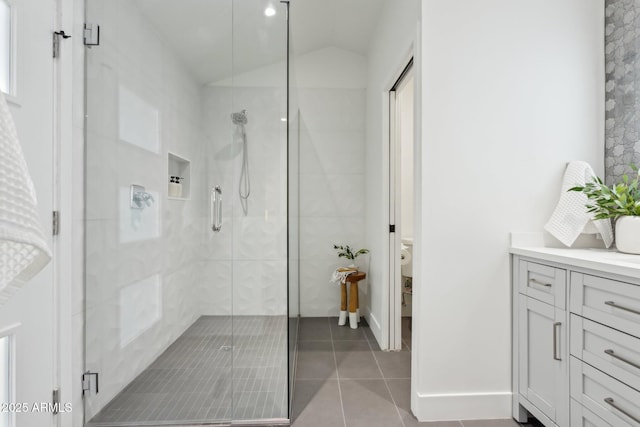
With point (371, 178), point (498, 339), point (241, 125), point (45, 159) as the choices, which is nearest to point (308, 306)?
point (371, 178)

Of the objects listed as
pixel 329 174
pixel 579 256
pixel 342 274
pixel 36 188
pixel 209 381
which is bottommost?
pixel 209 381

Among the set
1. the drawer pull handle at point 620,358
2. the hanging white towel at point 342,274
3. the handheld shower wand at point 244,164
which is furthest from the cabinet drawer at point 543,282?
the hanging white towel at point 342,274

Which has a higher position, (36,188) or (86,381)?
(36,188)

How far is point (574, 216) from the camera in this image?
171 centimetres

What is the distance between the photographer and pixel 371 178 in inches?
127

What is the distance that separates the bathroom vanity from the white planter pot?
56 millimetres

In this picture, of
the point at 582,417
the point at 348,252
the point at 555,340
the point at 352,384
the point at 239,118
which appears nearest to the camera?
the point at 582,417

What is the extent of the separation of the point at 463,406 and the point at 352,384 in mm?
670

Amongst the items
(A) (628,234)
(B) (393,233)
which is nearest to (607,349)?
→ (A) (628,234)

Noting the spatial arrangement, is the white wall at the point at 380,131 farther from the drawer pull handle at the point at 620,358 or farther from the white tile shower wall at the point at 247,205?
the drawer pull handle at the point at 620,358

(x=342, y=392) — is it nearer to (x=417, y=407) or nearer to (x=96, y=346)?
(x=417, y=407)

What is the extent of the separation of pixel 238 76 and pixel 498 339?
6.17 feet

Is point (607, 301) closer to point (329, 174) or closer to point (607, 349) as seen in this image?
point (607, 349)

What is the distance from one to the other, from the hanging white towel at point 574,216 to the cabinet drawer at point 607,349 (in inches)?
18.9
